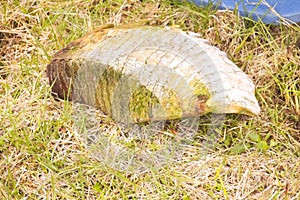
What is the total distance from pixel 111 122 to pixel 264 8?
76 cm

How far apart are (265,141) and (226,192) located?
0.26 m

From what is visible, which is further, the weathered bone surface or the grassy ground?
the weathered bone surface

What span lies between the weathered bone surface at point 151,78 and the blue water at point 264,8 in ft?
0.70

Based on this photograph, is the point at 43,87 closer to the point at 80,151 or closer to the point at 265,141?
the point at 80,151

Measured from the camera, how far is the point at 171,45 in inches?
86.4

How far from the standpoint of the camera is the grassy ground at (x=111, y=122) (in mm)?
1967

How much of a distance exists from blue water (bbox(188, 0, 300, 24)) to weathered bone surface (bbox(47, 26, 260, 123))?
0.21 metres

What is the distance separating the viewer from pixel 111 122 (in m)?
2.16

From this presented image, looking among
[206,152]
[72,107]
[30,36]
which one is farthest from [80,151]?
[30,36]

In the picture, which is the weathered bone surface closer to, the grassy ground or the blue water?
the grassy ground

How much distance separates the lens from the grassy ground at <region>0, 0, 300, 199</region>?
1967mm

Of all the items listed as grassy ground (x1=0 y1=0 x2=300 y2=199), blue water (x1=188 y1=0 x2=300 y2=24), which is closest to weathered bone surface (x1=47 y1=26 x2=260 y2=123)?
grassy ground (x1=0 y1=0 x2=300 y2=199)

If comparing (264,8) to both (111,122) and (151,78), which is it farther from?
(111,122)

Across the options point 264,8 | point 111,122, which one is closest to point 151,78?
point 111,122
